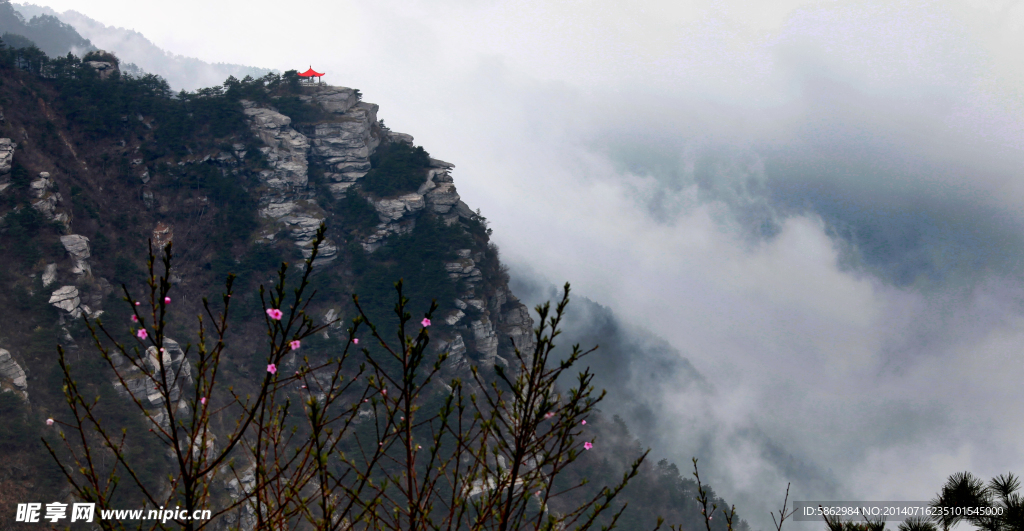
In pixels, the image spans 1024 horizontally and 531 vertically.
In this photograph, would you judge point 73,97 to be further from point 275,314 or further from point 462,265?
point 275,314

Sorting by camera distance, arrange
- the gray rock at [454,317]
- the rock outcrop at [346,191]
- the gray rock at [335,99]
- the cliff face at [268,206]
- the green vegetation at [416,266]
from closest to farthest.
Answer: the cliff face at [268,206]
the green vegetation at [416,266]
the gray rock at [454,317]
the rock outcrop at [346,191]
the gray rock at [335,99]

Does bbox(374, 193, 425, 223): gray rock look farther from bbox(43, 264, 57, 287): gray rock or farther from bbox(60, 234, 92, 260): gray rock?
bbox(43, 264, 57, 287): gray rock

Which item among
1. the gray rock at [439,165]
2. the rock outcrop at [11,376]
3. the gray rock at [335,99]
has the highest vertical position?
the gray rock at [335,99]

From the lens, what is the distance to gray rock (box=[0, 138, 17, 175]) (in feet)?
111

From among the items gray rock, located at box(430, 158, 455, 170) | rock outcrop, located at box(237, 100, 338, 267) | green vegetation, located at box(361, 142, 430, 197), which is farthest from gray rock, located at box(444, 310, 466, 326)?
gray rock, located at box(430, 158, 455, 170)

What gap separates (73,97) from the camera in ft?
141

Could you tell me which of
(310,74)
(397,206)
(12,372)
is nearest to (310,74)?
(310,74)

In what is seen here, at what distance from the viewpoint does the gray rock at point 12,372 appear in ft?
88.5

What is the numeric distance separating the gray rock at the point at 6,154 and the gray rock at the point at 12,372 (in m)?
15.1

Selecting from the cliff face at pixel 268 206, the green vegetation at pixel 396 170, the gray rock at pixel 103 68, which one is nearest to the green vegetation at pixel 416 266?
the cliff face at pixel 268 206

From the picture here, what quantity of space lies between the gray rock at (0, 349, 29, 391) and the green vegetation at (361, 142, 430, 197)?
108ft

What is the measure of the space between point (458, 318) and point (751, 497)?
313 feet

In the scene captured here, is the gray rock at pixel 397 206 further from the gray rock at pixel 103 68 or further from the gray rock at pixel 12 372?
the gray rock at pixel 12 372

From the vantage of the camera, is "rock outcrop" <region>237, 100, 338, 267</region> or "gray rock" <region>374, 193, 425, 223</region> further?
"gray rock" <region>374, 193, 425, 223</region>
